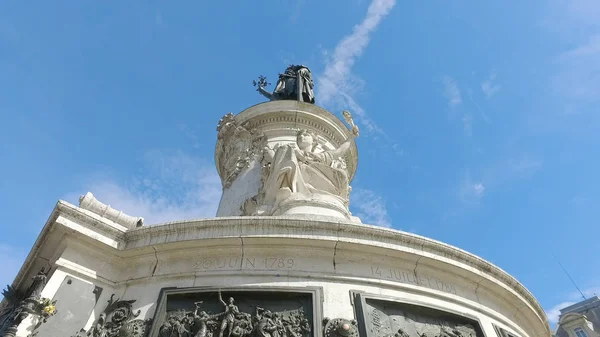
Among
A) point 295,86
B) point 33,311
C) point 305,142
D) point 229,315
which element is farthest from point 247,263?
point 295,86

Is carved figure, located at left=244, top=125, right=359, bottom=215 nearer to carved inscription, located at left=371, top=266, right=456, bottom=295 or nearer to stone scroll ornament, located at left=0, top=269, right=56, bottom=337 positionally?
carved inscription, located at left=371, top=266, right=456, bottom=295

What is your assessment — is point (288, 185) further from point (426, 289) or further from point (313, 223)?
point (426, 289)

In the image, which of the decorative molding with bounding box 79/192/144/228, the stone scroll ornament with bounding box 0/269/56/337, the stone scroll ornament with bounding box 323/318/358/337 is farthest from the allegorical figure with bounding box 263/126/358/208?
the stone scroll ornament with bounding box 0/269/56/337

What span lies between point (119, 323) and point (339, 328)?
3.19m

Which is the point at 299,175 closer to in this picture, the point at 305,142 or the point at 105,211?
the point at 305,142

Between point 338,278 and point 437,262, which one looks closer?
point 338,278

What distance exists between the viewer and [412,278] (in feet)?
24.2

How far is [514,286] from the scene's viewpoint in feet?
26.8

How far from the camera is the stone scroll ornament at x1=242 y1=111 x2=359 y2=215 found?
10703 millimetres

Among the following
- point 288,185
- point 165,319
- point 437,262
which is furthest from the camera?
point 288,185

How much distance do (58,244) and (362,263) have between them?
505cm

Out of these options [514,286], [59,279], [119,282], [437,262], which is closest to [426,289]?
[437,262]

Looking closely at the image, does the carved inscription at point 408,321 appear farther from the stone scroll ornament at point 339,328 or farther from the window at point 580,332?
the window at point 580,332

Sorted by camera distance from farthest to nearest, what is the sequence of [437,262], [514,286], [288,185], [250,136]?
[250,136] < [288,185] < [514,286] < [437,262]
